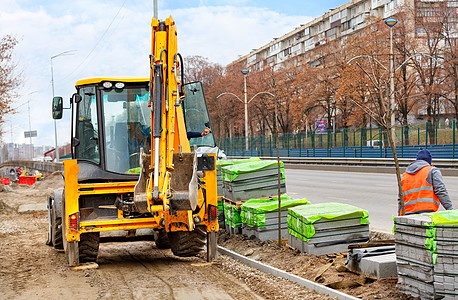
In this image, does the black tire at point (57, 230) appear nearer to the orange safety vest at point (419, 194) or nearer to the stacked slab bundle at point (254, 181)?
the stacked slab bundle at point (254, 181)

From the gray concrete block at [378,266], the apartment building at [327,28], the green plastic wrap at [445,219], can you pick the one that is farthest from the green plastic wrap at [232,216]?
the apartment building at [327,28]

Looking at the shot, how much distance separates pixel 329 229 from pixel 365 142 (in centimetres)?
2864

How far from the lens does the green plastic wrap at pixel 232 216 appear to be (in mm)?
10721

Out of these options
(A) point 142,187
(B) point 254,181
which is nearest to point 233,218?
(B) point 254,181

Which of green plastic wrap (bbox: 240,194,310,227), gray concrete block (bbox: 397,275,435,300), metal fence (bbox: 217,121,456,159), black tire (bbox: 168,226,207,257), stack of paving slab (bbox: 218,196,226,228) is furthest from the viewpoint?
metal fence (bbox: 217,121,456,159)

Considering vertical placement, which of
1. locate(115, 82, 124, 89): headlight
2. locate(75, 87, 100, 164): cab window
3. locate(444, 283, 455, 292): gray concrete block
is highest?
locate(115, 82, 124, 89): headlight

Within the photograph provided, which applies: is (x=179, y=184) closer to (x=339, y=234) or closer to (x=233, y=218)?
(x=339, y=234)

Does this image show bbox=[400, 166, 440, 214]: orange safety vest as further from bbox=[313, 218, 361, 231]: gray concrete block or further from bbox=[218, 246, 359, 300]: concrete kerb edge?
bbox=[218, 246, 359, 300]: concrete kerb edge

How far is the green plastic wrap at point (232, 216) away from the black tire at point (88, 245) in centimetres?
294

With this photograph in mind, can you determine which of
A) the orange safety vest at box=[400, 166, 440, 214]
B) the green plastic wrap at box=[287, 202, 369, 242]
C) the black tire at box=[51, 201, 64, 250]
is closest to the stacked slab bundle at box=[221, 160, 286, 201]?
the green plastic wrap at box=[287, 202, 369, 242]

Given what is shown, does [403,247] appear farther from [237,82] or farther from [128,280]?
[237,82]

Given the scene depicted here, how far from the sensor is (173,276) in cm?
809

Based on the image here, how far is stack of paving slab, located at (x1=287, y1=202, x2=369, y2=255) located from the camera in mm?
7832

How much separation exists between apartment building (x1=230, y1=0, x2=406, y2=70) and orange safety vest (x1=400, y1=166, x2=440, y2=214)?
53506 mm
